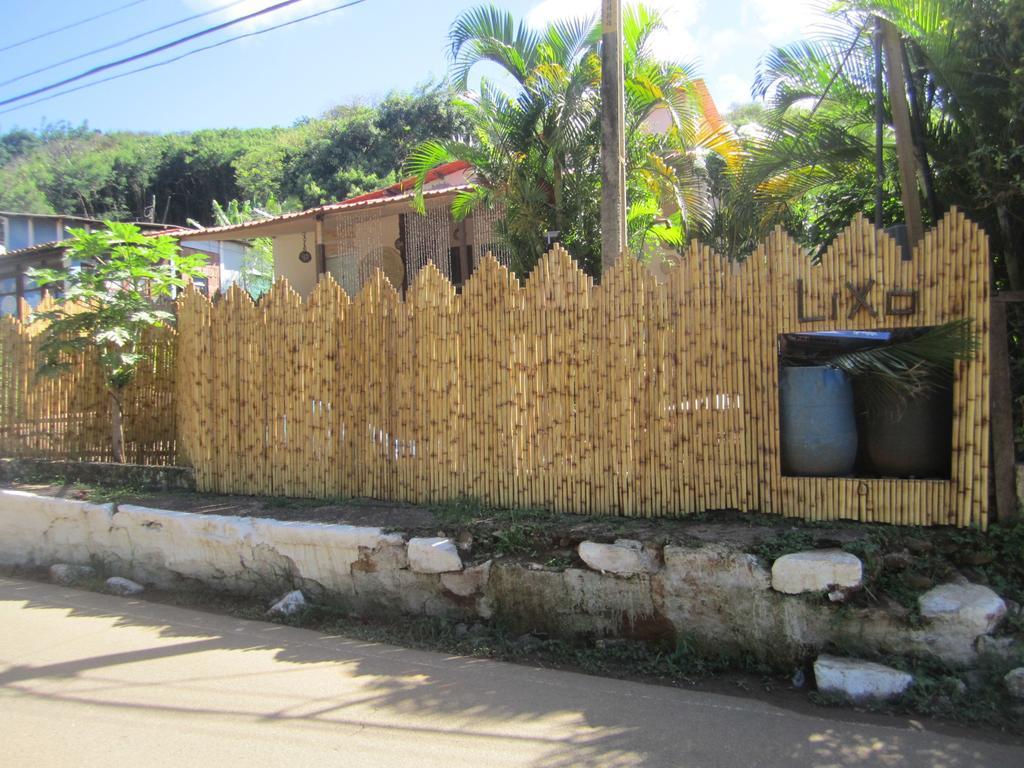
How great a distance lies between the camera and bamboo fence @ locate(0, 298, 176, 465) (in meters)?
8.63

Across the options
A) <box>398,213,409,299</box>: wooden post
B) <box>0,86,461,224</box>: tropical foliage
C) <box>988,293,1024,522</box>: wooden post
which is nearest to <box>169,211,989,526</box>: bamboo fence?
<box>988,293,1024,522</box>: wooden post

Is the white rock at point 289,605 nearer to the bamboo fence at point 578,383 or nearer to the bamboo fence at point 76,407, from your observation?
the bamboo fence at point 578,383

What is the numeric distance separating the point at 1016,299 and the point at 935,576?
1.81m

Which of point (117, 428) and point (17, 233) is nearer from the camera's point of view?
point (117, 428)

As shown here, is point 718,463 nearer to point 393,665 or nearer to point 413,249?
point 393,665

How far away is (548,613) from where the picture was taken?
5.12 metres

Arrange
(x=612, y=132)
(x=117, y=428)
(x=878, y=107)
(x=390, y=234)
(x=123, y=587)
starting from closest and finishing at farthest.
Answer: (x=878, y=107) < (x=612, y=132) < (x=123, y=587) < (x=117, y=428) < (x=390, y=234)

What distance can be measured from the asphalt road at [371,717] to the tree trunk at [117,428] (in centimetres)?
343

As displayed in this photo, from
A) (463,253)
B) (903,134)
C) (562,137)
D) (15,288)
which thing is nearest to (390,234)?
(463,253)

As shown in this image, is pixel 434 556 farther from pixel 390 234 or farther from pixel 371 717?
pixel 390 234

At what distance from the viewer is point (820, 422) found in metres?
5.13

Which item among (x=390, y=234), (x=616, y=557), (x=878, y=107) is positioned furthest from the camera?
(x=390, y=234)

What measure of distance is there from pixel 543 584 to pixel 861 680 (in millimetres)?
1958

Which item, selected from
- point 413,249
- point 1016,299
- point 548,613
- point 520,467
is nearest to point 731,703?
point 548,613
